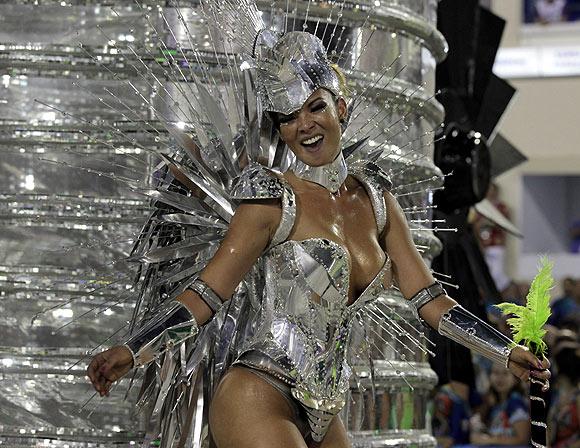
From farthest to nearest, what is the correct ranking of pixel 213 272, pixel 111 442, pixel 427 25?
pixel 427 25
pixel 111 442
pixel 213 272

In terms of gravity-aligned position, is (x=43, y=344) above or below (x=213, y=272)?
below

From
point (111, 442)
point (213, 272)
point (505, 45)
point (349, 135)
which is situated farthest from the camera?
point (505, 45)

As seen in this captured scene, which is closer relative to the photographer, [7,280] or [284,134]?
[284,134]

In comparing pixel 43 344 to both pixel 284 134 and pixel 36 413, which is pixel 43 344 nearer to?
pixel 36 413

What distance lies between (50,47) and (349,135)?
0.76 m

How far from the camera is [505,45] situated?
12.4 meters

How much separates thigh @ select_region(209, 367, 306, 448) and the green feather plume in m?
0.49

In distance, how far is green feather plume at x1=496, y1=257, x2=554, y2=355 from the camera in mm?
2418

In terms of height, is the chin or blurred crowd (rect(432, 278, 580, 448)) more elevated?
the chin

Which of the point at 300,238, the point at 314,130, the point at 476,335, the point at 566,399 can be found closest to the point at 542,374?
the point at 476,335

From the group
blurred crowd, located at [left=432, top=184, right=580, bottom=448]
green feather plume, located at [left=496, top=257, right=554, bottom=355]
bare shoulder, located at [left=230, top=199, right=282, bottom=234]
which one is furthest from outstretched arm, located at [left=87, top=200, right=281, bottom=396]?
blurred crowd, located at [left=432, top=184, right=580, bottom=448]

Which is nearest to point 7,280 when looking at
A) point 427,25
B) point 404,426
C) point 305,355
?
point 305,355

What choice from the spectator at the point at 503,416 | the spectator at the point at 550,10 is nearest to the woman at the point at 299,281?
the spectator at the point at 503,416

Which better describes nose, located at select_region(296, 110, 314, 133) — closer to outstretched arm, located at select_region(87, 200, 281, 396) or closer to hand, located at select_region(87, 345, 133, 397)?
outstretched arm, located at select_region(87, 200, 281, 396)
